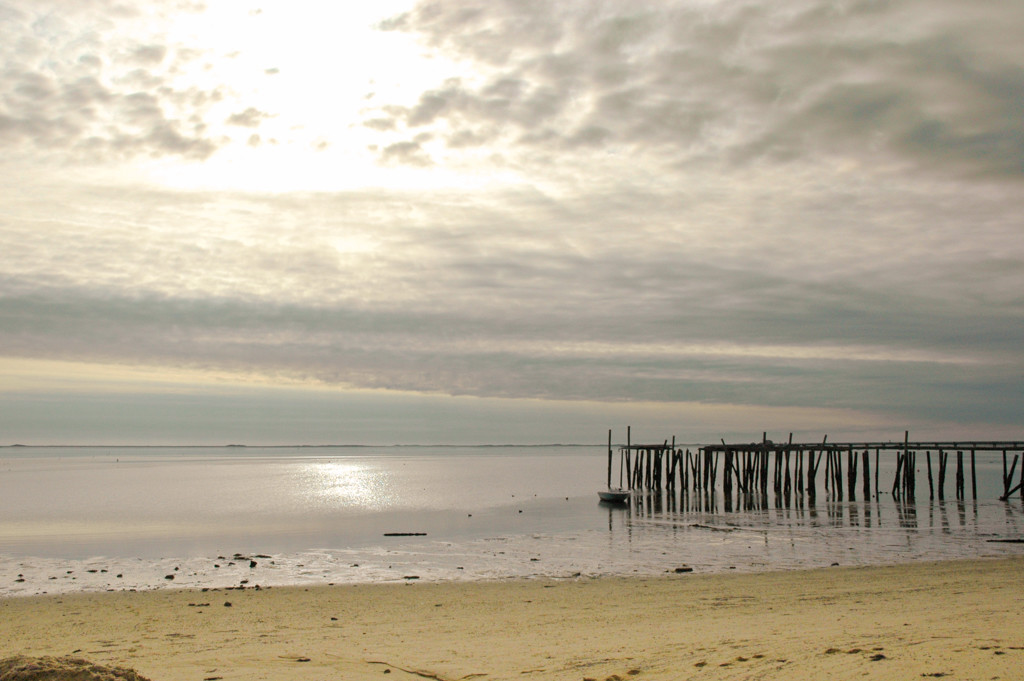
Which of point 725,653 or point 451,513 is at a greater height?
point 725,653

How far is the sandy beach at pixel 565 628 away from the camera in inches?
313

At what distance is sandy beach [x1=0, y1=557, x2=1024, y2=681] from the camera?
7961 millimetres

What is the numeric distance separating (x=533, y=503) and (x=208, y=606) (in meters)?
31.6

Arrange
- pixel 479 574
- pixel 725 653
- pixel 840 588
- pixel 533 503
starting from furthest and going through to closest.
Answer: pixel 533 503 → pixel 479 574 → pixel 840 588 → pixel 725 653

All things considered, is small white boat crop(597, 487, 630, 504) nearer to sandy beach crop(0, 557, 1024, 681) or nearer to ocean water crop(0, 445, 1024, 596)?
ocean water crop(0, 445, 1024, 596)

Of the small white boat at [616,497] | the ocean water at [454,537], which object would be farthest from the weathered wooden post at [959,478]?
the small white boat at [616,497]

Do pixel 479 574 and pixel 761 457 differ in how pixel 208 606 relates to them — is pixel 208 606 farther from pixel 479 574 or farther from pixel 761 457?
pixel 761 457

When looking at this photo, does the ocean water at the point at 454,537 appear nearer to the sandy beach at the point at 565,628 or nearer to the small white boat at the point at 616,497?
the small white boat at the point at 616,497

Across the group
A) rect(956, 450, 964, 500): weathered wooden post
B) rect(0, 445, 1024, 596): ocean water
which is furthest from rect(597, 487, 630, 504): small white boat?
rect(956, 450, 964, 500): weathered wooden post

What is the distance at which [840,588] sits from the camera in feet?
47.6

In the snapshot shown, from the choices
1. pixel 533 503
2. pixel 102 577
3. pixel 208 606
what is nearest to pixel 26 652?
pixel 208 606

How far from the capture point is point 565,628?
11078mm

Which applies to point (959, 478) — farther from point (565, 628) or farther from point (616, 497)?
point (565, 628)

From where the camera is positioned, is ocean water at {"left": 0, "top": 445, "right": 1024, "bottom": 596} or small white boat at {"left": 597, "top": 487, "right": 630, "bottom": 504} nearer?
ocean water at {"left": 0, "top": 445, "right": 1024, "bottom": 596}
